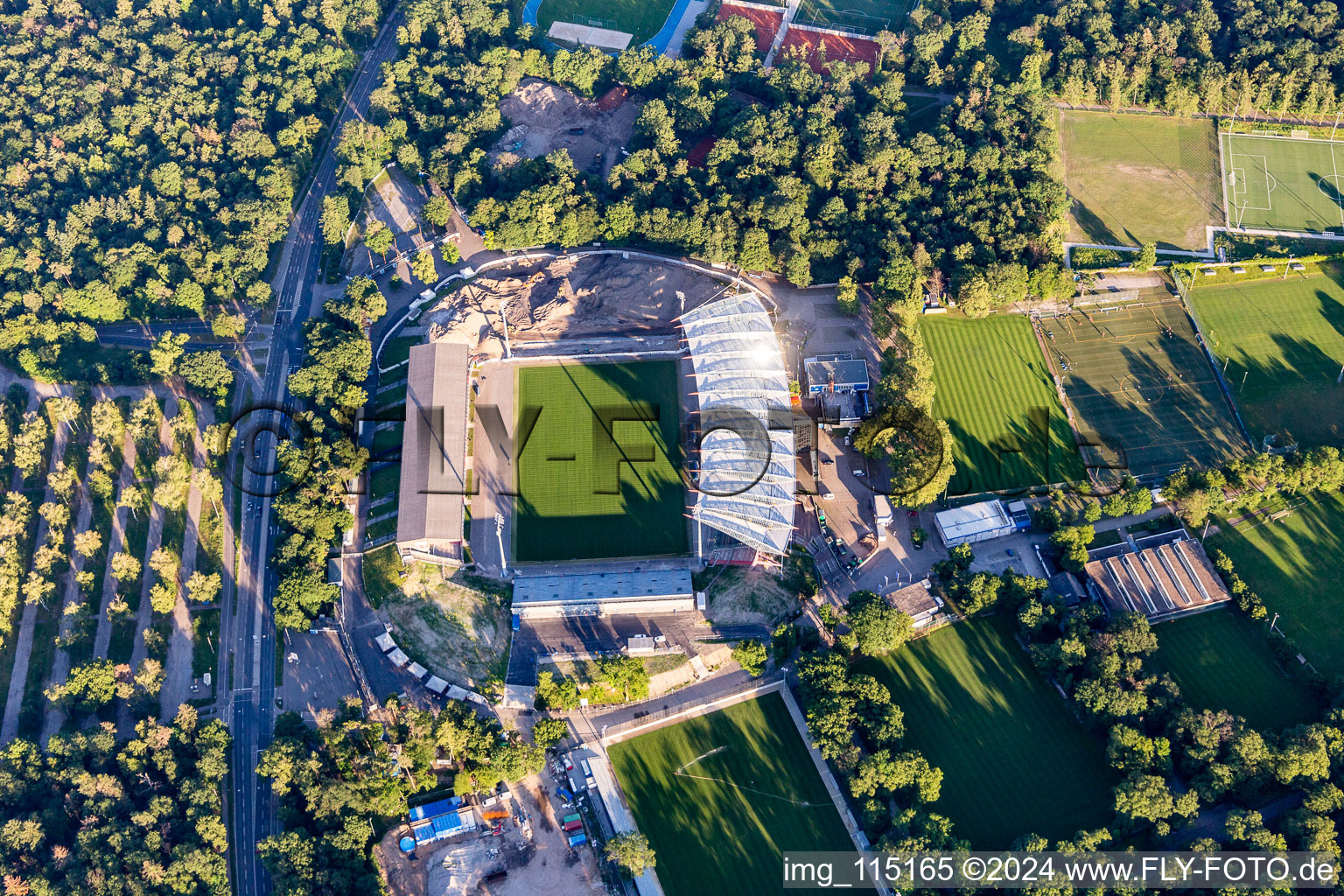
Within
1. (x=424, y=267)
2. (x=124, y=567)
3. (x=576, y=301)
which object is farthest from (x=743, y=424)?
(x=124, y=567)

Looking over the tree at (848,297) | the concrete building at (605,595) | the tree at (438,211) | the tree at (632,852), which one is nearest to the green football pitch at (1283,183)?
the tree at (848,297)

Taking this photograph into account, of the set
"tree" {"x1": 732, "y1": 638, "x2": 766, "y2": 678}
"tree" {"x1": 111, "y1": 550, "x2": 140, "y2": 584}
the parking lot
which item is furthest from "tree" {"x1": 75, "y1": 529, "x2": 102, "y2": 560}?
"tree" {"x1": 732, "y1": 638, "x2": 766, "y2": 678}

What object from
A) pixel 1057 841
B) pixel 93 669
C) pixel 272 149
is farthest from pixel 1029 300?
pixel 93 669

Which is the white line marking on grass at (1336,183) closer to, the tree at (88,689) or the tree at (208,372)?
the tree at (208,372)

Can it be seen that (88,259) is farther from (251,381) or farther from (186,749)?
(186,749)

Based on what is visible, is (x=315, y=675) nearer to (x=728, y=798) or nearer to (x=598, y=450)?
(x=598, y=450)

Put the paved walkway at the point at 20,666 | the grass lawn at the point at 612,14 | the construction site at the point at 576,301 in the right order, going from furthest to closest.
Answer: the grass lawn at the point at 612,14 → the construction site at the point at 576,301 → the paved walkway at the point at 20,666

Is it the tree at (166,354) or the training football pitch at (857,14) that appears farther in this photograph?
the training football pitch at (857,14)
